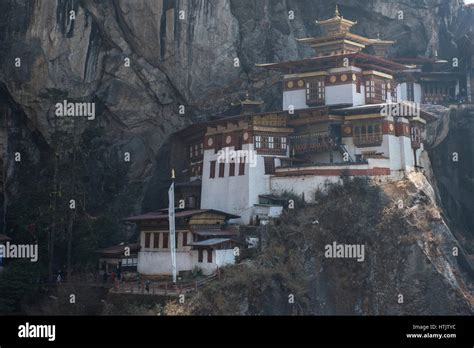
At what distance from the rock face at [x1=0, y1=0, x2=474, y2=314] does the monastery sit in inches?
129

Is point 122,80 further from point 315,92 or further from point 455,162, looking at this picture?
point 455,162

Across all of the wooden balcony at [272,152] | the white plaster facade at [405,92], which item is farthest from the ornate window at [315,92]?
the white plaster facade at [405,92]

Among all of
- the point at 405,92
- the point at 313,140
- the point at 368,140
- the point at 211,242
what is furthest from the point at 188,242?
the point at 405,92

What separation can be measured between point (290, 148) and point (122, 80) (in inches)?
Result: 567

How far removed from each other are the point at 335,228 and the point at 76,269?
718 inches

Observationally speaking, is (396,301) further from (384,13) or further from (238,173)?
→ (384,13)

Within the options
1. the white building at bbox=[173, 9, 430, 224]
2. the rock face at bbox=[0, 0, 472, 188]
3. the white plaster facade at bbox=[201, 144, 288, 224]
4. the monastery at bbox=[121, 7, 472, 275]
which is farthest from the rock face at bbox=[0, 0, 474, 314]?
the white plaster facade at bbox=[201, 144, 288, 224]

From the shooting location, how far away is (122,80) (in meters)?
61.0

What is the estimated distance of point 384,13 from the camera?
71875 mm

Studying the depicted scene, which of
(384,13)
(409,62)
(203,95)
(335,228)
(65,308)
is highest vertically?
(384,13)

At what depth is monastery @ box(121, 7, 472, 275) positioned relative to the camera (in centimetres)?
5153

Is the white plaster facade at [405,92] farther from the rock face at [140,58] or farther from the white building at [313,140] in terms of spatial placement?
the rock face at [140,58]
